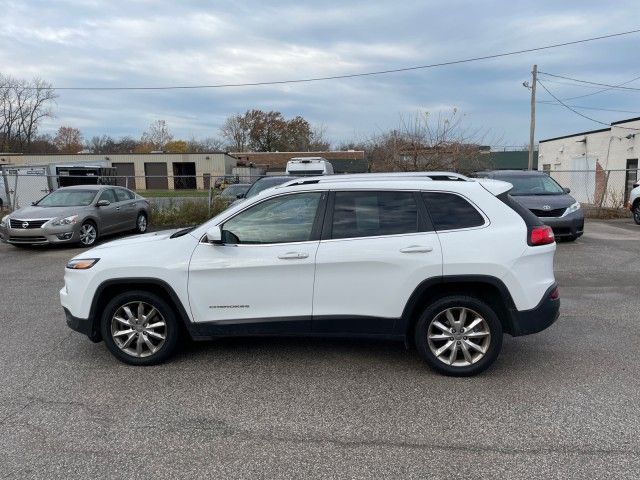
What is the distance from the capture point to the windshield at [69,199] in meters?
11.6

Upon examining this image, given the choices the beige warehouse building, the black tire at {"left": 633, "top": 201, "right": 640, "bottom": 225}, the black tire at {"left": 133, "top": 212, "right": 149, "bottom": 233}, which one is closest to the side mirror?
the black tire at {"left": 133, "top": 212, "right": 149, "bottom": 233}

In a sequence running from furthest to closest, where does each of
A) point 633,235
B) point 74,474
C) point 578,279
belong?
point 633,235, point 578,279, point 74,474

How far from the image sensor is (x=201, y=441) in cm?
318

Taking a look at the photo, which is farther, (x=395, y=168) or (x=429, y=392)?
(x=395, y=168)

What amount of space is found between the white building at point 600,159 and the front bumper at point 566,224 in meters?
7.50

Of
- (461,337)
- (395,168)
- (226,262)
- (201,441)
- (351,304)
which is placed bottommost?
(201,441)

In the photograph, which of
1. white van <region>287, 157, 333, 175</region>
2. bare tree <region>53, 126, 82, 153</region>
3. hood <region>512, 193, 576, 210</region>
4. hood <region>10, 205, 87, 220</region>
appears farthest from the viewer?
bare tree <region>53, 126, 82, 153</region>

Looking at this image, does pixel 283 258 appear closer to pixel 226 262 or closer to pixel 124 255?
pixel 226 262

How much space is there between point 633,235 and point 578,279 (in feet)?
20.4

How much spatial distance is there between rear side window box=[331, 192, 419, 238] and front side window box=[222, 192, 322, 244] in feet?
0.77

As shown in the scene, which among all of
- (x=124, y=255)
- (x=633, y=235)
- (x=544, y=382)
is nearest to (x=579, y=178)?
(x=633, y=235)

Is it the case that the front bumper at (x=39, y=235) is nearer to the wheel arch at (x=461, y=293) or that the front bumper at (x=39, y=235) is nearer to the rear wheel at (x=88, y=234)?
the rear wheel at (x=88, y=234)

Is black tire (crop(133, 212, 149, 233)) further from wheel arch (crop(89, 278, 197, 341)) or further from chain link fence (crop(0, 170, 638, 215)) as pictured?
wheel arch (crop(89, 278, 197, 341))

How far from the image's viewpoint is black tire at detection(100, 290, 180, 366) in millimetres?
4270
